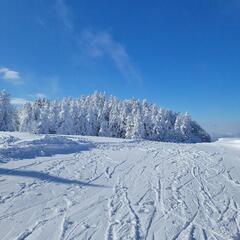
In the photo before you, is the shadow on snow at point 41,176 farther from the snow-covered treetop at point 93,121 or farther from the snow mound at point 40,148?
the snow-covered treetop at point 93,121

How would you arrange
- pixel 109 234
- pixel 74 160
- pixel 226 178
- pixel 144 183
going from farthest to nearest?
pixel 74 160 < pixel 226 178 < pixel 144 183 < pixel 109 234

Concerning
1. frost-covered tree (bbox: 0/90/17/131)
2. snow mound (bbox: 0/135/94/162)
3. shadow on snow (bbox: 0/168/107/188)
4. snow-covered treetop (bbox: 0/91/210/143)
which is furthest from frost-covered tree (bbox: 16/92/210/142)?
shadow on snow (bbox: 0/168/107/188)

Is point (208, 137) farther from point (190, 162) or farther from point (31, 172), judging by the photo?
point (31, 172)

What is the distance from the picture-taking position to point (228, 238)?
9445mm

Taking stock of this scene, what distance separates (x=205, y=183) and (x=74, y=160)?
6754mm

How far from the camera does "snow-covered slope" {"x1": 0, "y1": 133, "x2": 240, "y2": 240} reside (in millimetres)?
9328

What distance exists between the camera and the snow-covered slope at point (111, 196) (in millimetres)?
9328

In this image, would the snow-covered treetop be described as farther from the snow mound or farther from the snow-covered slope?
the snow-covered slope

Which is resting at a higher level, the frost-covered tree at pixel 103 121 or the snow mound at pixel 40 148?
the frost-covered tree at pixel 103 121

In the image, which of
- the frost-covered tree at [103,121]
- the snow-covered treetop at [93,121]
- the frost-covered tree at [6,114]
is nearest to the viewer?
the frost-covered tree at [6,114]

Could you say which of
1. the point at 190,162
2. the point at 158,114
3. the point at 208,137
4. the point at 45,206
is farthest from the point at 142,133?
the point at 45,206

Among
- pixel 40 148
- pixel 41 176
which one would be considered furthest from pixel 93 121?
pixel 41 176

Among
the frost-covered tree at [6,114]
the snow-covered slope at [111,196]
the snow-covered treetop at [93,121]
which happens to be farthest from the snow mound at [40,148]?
the snow-covered treetop at [93,121]

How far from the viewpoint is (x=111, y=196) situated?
12.4 meters
